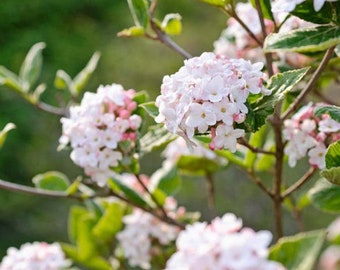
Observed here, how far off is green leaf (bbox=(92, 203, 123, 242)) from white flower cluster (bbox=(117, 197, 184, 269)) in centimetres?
2

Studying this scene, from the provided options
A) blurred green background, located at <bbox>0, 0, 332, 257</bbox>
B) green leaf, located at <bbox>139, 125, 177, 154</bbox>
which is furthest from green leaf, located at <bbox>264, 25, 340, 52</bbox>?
blurred green background, located at <bbox>0, 0, 332, 257</bbox>

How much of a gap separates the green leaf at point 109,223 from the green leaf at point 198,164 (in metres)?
0.13

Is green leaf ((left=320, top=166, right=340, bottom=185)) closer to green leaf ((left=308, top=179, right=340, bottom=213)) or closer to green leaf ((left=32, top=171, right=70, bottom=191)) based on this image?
green leaf ((left=308, top=179, right=340, bottom=213))

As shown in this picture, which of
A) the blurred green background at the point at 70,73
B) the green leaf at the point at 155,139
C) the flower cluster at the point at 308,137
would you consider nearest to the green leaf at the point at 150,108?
the green leaf at the point at 155,139

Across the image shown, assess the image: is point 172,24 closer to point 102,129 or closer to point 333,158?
point 102,129

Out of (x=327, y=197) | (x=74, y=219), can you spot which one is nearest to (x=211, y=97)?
(x=327, y=197)

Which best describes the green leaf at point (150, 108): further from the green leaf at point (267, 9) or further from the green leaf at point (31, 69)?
the green leaf at point (31, 69)

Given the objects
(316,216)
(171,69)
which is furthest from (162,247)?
(171,69)

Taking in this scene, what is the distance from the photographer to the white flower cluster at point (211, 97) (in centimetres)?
69

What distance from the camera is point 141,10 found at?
91 cm

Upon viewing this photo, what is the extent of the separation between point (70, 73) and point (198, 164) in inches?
138

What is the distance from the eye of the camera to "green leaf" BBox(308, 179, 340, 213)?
2.99ft

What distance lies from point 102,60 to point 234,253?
4.49 meters

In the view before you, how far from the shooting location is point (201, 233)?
58 centimetres
